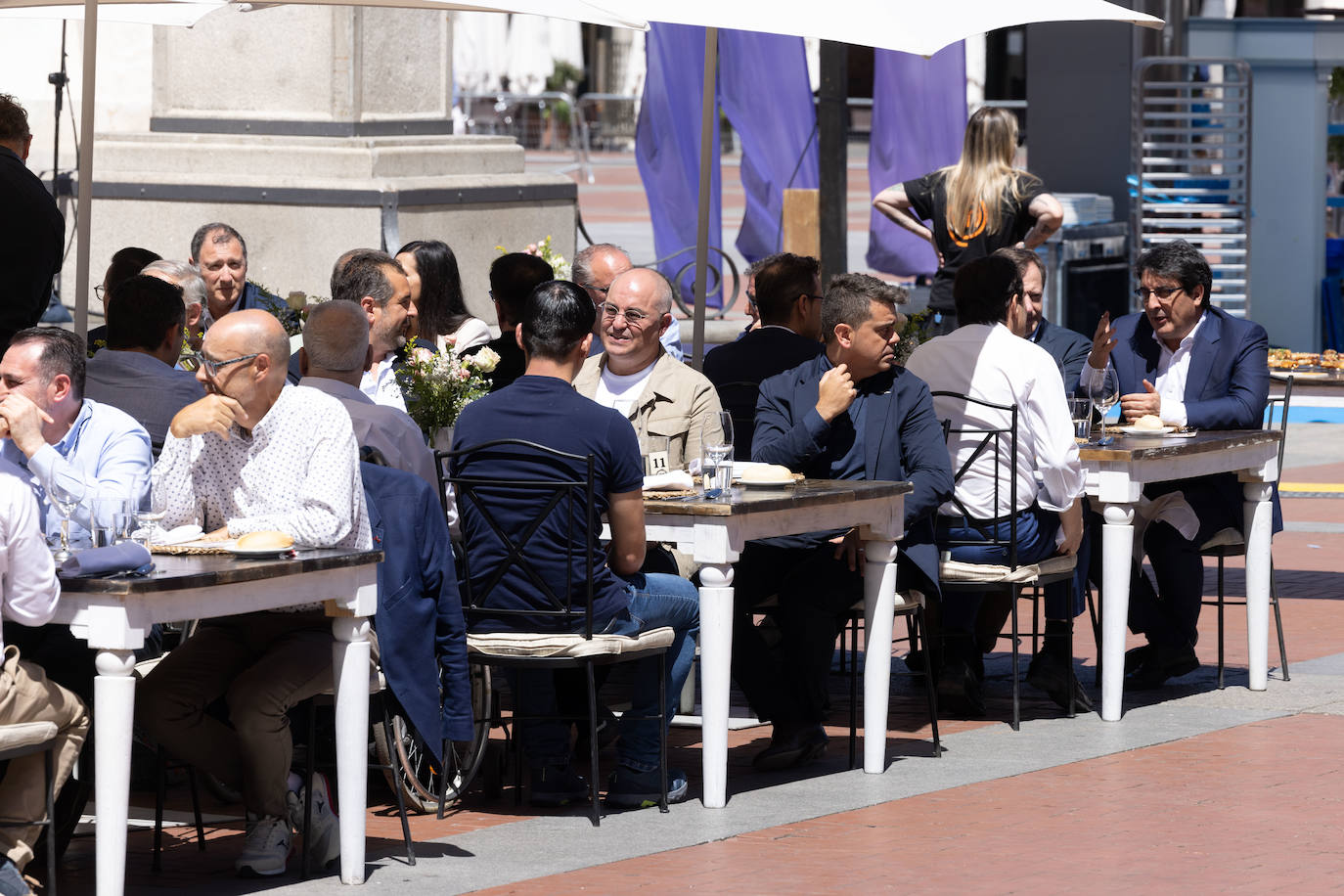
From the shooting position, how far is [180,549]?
5.27 m

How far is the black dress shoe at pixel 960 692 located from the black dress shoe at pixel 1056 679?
0.22m

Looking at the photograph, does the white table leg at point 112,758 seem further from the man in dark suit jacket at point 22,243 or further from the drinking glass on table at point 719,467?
the man in dark suit jacket at point 22,243

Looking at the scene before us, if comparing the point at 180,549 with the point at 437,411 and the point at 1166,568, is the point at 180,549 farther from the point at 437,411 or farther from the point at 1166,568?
the point at 1166,568

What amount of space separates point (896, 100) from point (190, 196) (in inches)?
231

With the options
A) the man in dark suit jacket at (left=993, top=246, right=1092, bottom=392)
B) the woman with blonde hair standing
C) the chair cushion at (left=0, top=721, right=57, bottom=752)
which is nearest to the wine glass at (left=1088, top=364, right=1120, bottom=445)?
the man in dark suit jacket at (left=993, top=246, right=1092, bottom=392)

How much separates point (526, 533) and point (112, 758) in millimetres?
1450

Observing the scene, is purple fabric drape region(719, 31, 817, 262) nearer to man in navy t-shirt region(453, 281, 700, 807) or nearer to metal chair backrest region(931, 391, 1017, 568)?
metal chair backrest region(931, 391, 1017, 568)

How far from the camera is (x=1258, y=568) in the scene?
794 cm

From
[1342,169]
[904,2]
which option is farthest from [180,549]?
[1342,169]

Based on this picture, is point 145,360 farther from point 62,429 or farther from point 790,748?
point 790,748

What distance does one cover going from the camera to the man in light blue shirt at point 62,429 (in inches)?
215

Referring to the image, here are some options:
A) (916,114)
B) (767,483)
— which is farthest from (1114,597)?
(916,114)

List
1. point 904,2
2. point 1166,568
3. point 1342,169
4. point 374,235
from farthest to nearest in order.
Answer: point 1342,169
point 374,235
point 1166,568
point 904,2

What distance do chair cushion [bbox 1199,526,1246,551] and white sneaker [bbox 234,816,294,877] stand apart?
3.87 meters
